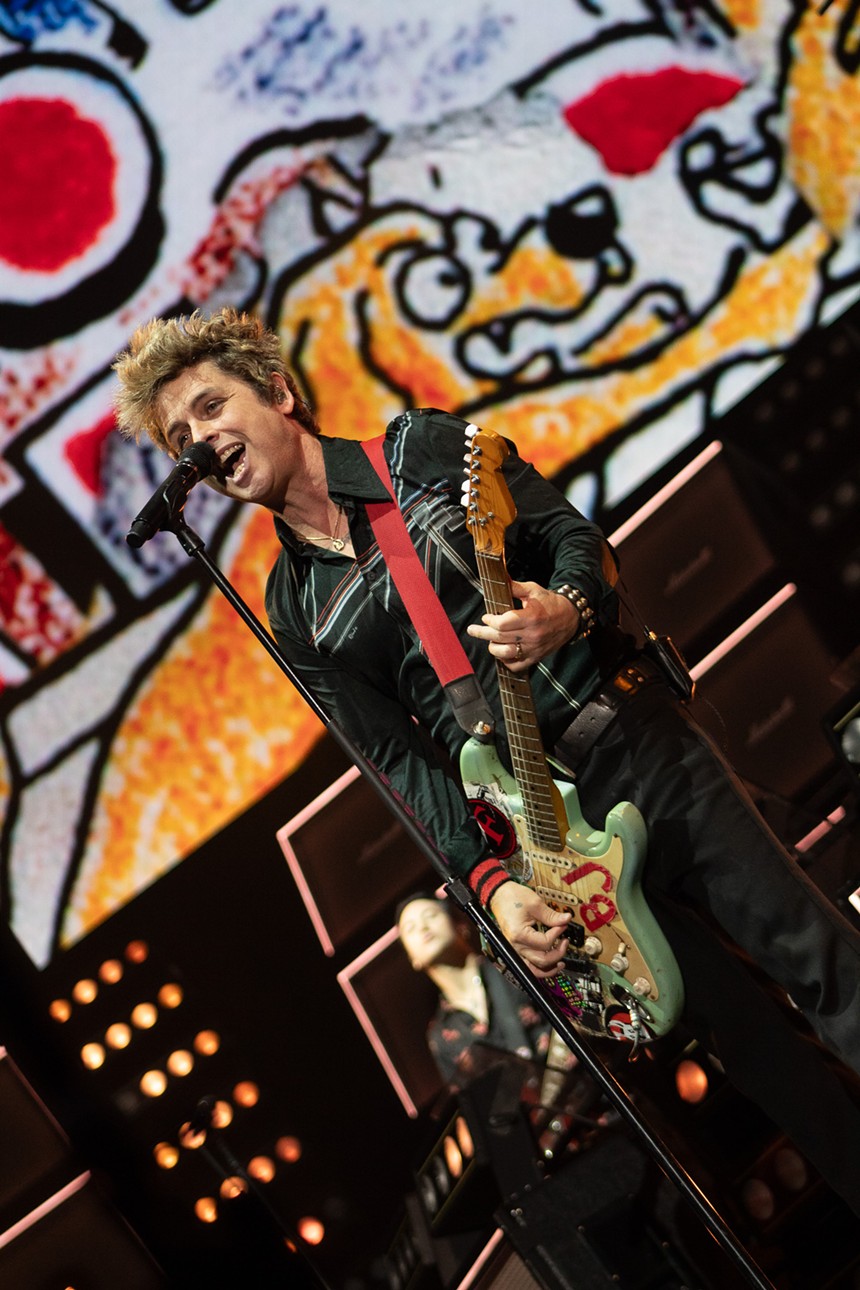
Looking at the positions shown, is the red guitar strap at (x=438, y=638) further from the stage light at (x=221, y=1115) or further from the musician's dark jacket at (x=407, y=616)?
the stage light at (x=221, y=1115)

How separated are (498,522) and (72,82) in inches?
87.2

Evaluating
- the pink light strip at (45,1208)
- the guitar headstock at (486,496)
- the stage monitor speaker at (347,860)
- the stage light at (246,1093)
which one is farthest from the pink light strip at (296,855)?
the guitar headstock at (486,496)

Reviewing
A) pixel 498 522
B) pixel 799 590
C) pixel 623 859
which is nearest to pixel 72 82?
pixel 498 522

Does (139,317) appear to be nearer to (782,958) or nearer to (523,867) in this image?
(523,867)

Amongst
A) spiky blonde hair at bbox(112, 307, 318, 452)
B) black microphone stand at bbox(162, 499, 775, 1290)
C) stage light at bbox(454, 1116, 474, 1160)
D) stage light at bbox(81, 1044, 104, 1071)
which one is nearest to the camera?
black microphone stand at bbox(162, 499, 775, 1290)

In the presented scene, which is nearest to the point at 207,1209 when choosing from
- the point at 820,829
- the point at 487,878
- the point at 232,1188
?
the point at 232,1188

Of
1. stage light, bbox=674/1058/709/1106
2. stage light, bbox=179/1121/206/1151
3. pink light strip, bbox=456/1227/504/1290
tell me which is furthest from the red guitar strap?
stage light, bbox=179/1121/206/1151

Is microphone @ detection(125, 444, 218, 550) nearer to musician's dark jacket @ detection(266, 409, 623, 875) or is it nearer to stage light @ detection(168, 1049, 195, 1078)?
musician's dark jacket @ detection(266, 409, 623, 875)

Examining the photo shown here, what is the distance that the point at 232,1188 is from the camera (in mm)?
3135

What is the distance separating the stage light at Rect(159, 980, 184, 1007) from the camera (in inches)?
129

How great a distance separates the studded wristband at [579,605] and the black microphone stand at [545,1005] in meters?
0.43

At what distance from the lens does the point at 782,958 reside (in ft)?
6.84

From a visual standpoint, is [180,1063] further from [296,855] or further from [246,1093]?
[296,855]

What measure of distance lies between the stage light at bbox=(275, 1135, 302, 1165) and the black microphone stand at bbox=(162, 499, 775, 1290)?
1475 millimetres
